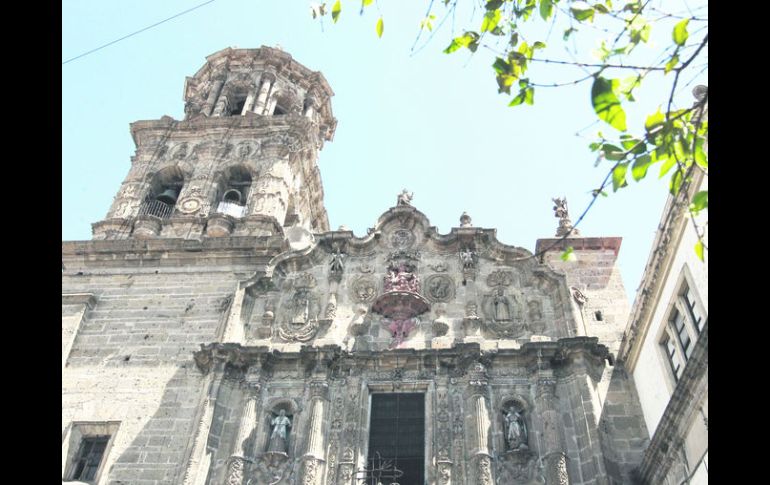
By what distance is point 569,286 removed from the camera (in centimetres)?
1602

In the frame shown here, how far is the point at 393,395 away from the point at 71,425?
23.0 feet

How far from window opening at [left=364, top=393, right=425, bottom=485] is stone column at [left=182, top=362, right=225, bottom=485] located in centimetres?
320

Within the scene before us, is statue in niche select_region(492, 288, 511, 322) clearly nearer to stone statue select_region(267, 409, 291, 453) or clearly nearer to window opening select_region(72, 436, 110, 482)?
stone statue select_region(267, 409, 291, 453)

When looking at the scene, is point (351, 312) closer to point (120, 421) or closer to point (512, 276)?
point (512, 276)

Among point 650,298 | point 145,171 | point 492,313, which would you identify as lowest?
point 650,298

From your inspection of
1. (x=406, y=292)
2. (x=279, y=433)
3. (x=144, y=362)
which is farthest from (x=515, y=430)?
(x=144, y=362)

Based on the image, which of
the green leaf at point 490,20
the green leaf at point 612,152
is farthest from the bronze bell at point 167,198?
the green leaf at point 612,152

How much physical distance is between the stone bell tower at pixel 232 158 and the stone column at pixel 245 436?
6634 millimetres

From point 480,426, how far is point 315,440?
130 inches

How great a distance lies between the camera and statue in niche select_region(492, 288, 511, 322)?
15635mm

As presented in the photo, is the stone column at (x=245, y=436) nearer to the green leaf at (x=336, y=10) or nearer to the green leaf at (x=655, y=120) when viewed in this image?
the green leaf at (x=336, y=10)

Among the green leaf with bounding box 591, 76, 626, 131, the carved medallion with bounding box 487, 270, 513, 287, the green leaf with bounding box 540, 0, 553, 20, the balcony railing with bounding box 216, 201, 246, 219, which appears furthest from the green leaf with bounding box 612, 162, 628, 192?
the balcony railing with bounding box 216, 201, 246, 219

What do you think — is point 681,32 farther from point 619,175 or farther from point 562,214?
point 562,214
